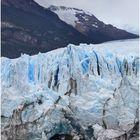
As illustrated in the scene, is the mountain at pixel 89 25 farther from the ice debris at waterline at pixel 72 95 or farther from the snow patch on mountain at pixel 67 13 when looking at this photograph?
the ice debris at waterline at pixel 72 95

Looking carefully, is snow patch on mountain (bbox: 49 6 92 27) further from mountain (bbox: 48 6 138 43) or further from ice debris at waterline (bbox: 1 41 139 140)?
ice debris at waterline (bbox: 1 41 139 140)

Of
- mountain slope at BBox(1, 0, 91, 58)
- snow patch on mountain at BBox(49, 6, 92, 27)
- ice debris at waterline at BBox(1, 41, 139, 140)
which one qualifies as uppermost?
snow patch on mountain at BBox(49, 6, 92, 27)

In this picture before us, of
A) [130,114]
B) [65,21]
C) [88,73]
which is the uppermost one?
[65,21]

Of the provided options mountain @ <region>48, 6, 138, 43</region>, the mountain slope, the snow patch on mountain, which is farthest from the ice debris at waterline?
the snow patch on mountain

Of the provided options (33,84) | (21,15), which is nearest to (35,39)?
(21,15)

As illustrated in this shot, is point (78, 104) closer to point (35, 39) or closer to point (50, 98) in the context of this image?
point (50, 98)

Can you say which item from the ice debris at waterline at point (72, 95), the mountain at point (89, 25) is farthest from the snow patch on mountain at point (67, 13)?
the ice debris at waterline at point (72, 95)

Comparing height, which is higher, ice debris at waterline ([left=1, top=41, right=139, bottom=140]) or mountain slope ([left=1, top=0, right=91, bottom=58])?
mountain slope ([left=1, top=0, right=91, bottom=58])

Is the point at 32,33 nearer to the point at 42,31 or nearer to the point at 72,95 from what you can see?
the point at 42,31
